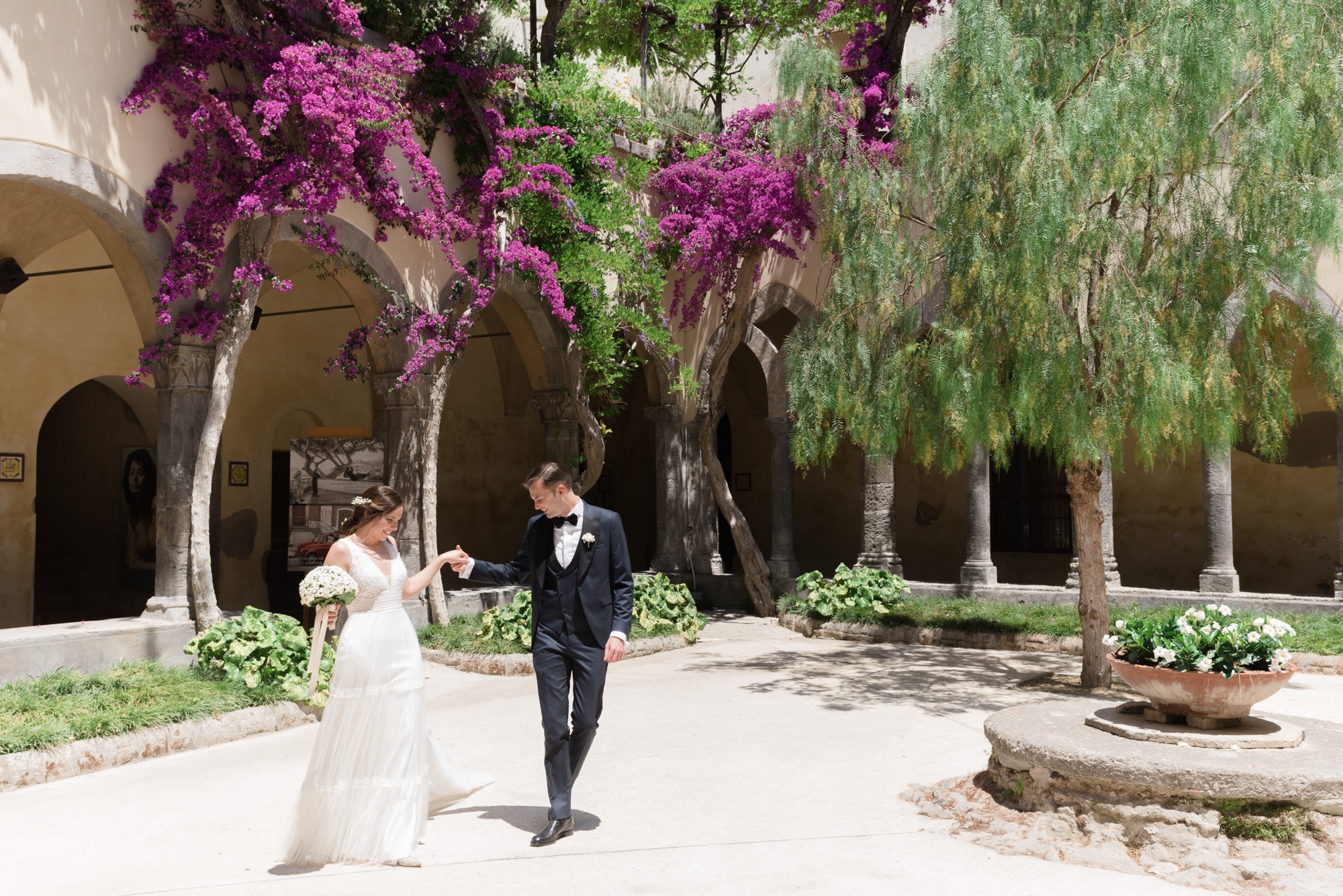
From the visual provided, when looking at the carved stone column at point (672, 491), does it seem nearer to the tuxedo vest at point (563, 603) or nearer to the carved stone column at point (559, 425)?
the carved stone column at point (559, 425)

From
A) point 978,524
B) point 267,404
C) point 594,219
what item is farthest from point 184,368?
point 978,524

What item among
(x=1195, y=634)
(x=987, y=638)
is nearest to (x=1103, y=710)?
(x=1195, y=634)

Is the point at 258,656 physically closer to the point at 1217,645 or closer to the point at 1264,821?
the point at 1217,645

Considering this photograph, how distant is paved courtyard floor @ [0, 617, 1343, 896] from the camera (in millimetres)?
3662

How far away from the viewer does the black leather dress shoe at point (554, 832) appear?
401 cm

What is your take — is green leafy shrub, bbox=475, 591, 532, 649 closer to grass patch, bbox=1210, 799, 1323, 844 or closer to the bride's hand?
the bride's hand

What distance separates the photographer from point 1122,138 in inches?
246

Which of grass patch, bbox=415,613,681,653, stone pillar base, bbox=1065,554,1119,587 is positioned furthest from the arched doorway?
stone pillar base, bbox=1065,554,1119,587

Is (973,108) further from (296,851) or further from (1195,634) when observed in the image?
(296,851)

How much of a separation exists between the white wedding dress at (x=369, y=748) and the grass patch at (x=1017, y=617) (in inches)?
264

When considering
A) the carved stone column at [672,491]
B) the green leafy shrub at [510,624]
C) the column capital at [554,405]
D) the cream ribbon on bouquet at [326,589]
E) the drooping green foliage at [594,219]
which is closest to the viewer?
the cream ribbon on bouquet at [326,589]

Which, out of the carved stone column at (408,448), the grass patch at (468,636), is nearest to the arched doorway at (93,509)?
the carved stone column at (408,448)

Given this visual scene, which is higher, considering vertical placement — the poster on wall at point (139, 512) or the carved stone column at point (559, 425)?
the carved stone column at point (559, 425)

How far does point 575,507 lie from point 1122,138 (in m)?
4.06
